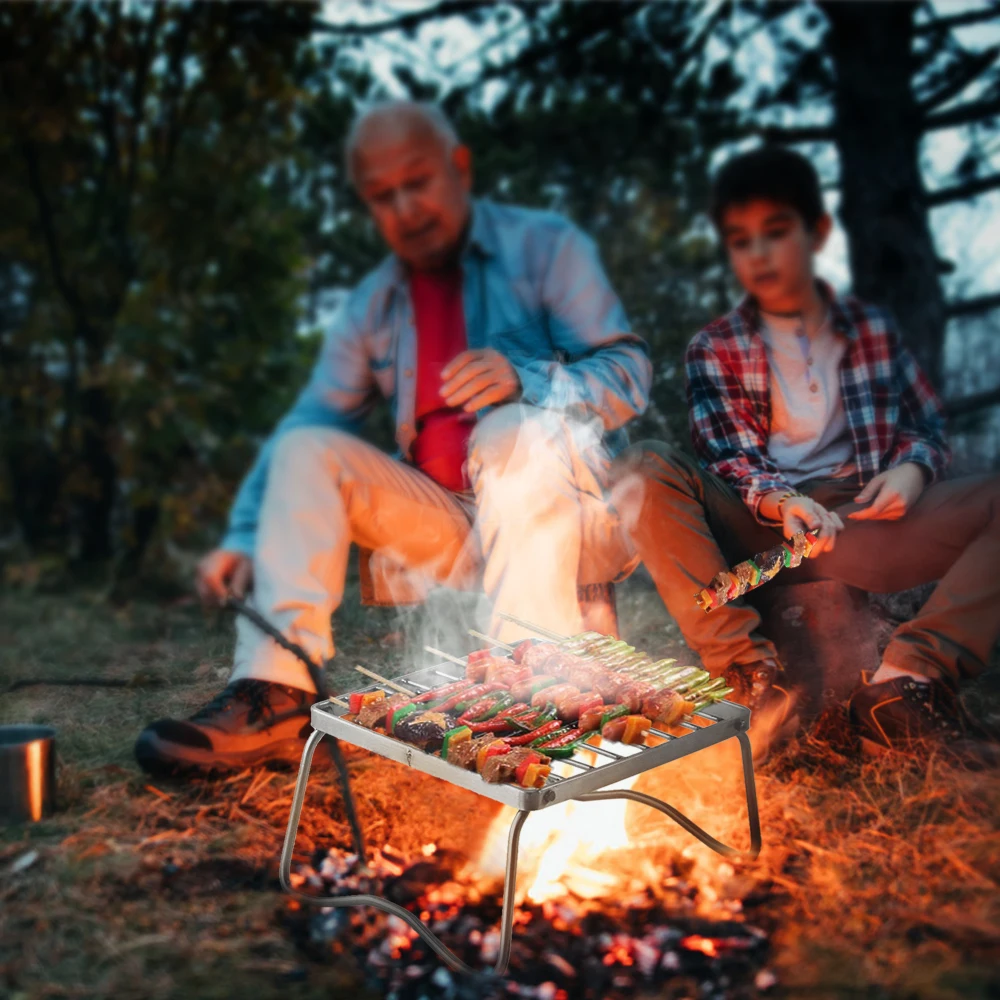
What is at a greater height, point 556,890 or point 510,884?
point 510,884

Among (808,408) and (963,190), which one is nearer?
(808,408)

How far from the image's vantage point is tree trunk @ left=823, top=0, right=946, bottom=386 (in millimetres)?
3848

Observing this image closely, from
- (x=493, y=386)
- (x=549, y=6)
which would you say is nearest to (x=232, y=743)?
(x=493, y=386)

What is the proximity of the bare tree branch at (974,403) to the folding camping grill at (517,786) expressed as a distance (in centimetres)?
159

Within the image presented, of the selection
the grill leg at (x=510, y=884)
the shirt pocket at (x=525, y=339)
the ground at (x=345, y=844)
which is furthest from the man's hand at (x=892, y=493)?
the grill leg at (x=510, y=884)

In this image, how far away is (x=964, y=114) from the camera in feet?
12.5

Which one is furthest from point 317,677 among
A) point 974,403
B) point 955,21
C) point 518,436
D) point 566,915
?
point 955,21

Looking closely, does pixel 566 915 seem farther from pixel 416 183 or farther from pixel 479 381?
pixel 416 183

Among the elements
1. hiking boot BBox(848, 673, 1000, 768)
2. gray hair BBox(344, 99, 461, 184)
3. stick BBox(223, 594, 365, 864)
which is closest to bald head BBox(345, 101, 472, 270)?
gray hair BBox(344, 99, 461, 184)

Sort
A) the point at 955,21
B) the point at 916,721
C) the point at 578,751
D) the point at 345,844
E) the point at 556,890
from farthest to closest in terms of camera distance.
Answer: the point at 955,21 < the point at 916,721 < the point at 345,844 < the point at 556,890 < the point at 578,751

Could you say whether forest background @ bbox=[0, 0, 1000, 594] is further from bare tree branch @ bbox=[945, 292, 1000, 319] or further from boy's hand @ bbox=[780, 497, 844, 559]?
boy's hand @ bbox=[780, 497, 844, 559]

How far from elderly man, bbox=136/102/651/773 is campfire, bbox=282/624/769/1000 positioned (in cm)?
58

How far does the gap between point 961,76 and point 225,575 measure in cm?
301

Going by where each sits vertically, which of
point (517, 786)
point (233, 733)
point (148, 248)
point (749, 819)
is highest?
point (148, 248)
